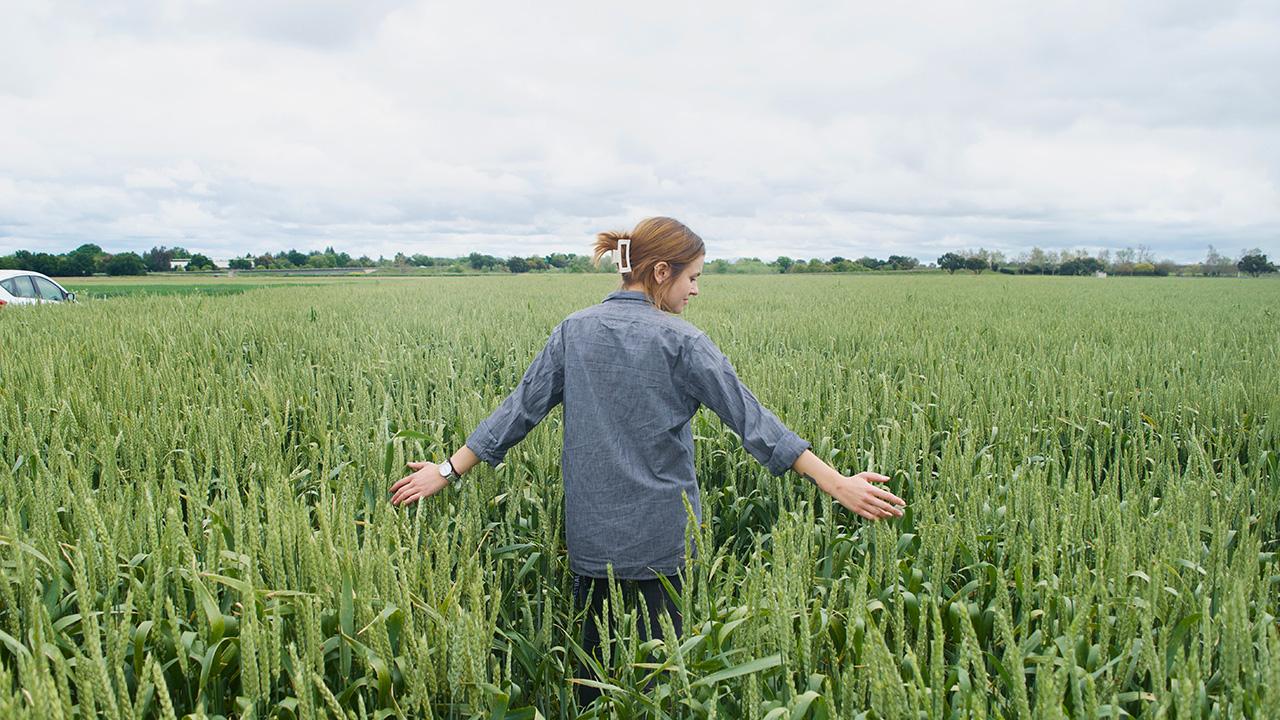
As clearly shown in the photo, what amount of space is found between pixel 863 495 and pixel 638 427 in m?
0.70

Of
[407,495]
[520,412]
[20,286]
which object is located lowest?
[407,495]

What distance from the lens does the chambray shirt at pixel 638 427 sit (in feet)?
7.45

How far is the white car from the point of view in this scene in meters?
13.3

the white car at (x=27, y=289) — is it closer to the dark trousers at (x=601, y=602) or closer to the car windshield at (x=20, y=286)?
the car windshield at (x=20, y=286)

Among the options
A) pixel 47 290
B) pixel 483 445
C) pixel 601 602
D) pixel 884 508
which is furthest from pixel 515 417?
pixel 47 290

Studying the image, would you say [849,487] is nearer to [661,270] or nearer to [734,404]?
[734,404]

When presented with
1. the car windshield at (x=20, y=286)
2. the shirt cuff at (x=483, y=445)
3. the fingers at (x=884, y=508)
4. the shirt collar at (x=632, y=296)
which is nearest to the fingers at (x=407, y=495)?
the shirt cuff at (x=483, y=445)

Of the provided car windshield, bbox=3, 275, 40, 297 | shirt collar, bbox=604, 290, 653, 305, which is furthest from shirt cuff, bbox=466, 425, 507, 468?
car windshield, bbox=3, 275, 40, 297

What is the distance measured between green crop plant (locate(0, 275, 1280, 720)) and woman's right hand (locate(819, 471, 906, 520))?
7 cm

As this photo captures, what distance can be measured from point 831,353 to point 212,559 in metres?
6.53

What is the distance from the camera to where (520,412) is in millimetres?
2502

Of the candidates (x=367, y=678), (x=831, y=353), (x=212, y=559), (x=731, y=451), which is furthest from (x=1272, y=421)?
(x=212, y=559)

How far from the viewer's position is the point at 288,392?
4707 millimetres

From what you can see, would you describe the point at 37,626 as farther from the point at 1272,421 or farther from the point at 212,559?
the point at 1272,421
